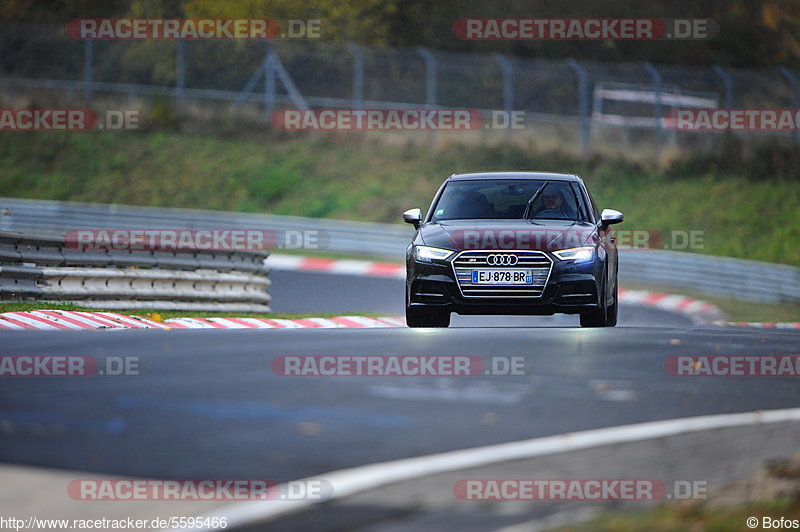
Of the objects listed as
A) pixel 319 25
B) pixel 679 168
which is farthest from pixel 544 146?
pixel 319 25

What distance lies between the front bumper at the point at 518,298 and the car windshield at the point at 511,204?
3.75 ft

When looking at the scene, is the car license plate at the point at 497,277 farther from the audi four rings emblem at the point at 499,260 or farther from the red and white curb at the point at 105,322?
the red and white curb at the point at 105,322

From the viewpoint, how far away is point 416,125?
42188 millimetres

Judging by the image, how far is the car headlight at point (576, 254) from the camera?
1329 cm

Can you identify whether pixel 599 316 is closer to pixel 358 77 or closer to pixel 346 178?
pixel 358 77

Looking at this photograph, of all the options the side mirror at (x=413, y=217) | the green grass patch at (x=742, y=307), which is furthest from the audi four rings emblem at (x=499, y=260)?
the green grass patch at (x=742, y=307)

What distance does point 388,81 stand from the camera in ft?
132

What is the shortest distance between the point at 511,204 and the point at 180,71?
30620mm

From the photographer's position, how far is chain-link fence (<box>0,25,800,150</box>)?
38.0 m

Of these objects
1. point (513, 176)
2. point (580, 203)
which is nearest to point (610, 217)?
point (580, 203)

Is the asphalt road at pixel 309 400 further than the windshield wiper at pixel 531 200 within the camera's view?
No

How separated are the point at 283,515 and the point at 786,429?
11.3 feet

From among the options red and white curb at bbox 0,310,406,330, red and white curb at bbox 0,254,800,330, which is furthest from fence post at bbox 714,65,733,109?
red and white curb at bbox 0,310,406,330

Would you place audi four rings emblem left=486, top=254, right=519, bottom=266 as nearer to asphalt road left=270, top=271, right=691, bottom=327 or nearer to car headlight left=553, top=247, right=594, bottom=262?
car headlight left=553, top=247, right=594, bottom=262
